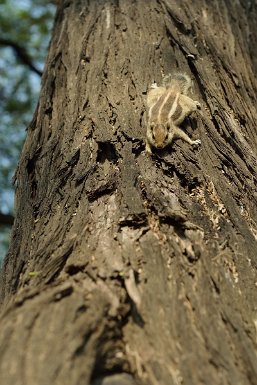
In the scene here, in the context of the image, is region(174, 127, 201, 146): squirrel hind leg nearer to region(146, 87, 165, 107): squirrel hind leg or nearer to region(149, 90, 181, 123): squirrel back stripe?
region(149, 90, 181, 123): squirrel back stripe

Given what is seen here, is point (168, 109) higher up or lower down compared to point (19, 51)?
higher up

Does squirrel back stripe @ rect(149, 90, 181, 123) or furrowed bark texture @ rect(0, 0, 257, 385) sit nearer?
furrowed bark texture @ rect(0, 0, 257, 385)

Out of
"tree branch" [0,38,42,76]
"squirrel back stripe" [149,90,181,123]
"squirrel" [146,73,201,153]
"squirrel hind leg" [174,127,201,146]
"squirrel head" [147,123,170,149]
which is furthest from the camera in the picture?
"tree branch" [0,38,42,76]

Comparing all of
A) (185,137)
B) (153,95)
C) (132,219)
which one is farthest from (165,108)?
(132,219)

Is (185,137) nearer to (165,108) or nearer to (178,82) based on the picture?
(165,108)

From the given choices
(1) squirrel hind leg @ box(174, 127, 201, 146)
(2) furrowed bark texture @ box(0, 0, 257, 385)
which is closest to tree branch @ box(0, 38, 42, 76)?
(2) furrowed bark texture @ box(0, 0, 257, 385)

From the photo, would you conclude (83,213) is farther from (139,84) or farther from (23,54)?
(23,54)
